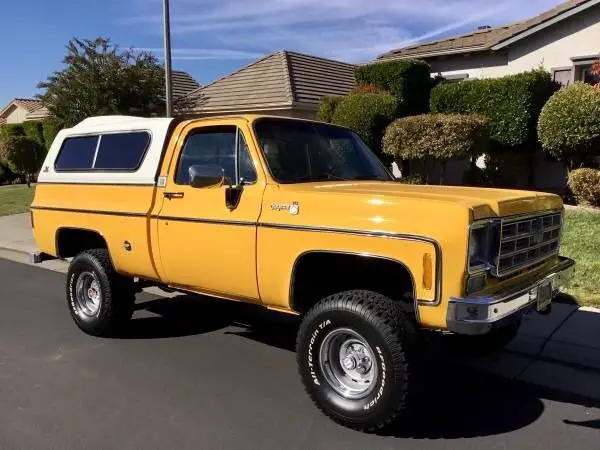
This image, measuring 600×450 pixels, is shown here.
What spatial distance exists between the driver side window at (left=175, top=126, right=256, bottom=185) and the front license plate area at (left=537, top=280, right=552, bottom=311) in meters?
2.15

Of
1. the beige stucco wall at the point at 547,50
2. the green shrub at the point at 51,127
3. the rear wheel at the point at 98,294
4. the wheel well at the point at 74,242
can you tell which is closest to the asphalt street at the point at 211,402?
the rear wheel at the point at 98,294

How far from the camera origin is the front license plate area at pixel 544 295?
13.0 ft

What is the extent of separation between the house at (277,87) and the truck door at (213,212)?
1379cm

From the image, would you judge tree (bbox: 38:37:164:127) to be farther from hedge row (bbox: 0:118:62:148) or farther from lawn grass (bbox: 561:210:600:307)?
lawn grass (bbox: 561:210:600:307)

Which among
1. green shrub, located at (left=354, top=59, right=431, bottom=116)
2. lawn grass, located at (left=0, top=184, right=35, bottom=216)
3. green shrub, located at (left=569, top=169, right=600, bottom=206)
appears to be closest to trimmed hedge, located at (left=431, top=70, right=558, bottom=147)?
green shrub, located at (left=354, top=59, right=431, bottom=116)

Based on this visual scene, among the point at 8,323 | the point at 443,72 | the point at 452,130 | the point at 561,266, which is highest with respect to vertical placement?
the point at 443,72

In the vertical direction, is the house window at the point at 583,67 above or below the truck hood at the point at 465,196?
above

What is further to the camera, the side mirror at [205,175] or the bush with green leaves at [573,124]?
the bush with green leaves at [573,124]

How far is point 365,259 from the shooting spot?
12.8 feet

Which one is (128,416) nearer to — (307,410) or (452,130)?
(307,410)

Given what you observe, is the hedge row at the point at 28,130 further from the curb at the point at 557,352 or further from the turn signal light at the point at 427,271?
the turn signal light at the point at 427,271

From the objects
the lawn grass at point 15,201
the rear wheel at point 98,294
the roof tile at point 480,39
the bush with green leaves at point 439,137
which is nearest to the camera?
the rear wheel at point 98,294

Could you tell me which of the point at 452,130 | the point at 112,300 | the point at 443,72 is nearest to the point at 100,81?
the point at 443,72

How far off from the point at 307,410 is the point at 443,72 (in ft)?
48.0
